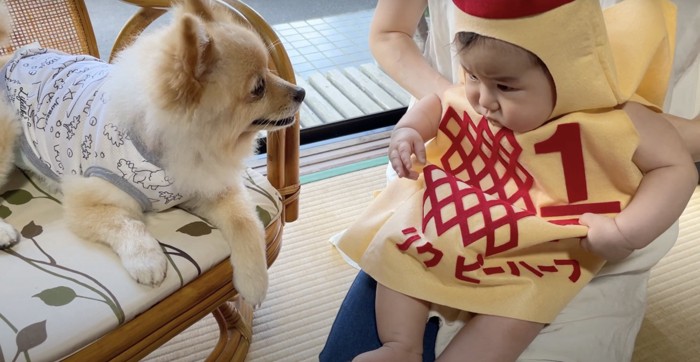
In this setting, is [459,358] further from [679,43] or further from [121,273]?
[679,43]

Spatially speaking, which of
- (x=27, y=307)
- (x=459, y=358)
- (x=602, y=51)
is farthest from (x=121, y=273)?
(x=602, y=51)

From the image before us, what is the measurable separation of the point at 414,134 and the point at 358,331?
327 mm

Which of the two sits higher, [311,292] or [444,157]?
[444,157]

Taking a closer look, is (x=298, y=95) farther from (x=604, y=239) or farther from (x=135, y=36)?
(x=604, y=239)

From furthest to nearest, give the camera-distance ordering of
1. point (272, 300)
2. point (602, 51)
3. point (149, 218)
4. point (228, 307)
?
1. point (272, 300)
2. point (228, 307)
3. point (149, 218)
4. point (602, 51)

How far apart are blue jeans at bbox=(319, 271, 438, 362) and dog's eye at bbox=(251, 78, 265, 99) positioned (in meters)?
0.36

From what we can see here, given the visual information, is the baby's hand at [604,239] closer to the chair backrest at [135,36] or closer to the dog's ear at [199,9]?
the chair backrest at [135,36]

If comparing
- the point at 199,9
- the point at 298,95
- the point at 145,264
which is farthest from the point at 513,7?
the point at 145,264

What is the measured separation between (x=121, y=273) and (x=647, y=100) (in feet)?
2.66

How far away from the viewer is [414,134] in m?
0.95

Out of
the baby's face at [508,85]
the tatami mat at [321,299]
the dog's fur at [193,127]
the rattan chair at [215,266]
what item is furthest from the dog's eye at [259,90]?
the tatami mat at [321,299]

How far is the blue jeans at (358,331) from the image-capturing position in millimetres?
952

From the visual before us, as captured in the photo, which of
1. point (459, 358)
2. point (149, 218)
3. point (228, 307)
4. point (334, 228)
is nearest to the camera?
point (459, 358)

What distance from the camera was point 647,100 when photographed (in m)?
0.89
